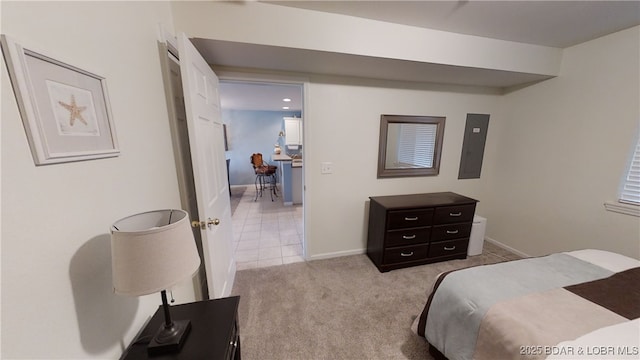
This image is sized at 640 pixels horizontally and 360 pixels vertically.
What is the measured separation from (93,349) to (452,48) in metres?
2.83

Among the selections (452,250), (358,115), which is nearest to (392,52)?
(358,115)

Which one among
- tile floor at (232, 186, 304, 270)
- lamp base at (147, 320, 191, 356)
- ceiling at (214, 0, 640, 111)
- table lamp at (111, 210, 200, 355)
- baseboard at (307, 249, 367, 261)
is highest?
ceiling at (214, 0, 640, 111)

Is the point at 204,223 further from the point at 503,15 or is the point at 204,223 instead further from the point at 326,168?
the point at 503,15

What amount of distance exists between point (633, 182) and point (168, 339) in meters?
3.51

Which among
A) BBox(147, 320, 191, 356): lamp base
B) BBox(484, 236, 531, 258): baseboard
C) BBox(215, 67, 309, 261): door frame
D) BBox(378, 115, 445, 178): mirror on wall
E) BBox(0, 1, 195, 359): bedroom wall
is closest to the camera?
BBox(0, 1, 195, 359): bedroom wall

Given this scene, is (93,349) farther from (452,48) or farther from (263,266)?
(452,48)

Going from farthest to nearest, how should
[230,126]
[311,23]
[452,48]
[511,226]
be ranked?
[230,126], [511,226], [452,48], [311,23]

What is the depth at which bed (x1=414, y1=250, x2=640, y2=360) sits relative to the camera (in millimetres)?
862

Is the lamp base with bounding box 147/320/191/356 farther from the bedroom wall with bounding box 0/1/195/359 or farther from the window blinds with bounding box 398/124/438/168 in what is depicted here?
the window blinds with bounding box 398/124/438/168

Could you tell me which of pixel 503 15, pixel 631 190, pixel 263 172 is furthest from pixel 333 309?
pixel 263 172

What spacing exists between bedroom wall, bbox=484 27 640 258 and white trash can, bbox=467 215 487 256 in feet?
1.74

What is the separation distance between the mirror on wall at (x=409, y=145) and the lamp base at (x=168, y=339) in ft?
7.39

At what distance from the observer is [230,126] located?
6.13 metres

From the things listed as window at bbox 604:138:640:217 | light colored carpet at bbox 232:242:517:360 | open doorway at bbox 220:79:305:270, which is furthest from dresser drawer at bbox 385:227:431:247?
window at bbox 604:138:640:217
